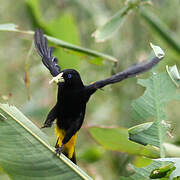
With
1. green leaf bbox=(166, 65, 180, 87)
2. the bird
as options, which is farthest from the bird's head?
green leaf bbox=(166, 65, 180, 87)

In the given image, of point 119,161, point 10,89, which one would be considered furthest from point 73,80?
Result: point 10,89

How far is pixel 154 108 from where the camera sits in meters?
1.76

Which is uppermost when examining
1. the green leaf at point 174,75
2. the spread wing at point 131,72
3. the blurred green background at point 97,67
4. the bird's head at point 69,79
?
the green leaf at point 174,75

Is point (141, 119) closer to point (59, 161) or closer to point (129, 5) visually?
point (59, 161)

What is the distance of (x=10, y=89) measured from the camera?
3.67m

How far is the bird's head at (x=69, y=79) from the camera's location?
2148mm

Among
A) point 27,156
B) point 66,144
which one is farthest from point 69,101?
point 27,156

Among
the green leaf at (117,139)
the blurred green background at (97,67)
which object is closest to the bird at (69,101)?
the green leaf at (117,139)

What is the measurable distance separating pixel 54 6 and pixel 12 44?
587 mm

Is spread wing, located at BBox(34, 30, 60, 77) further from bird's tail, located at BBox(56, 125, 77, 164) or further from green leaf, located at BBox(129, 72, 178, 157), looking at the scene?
green leaf, located at BBox(129, 72, 178, 157)

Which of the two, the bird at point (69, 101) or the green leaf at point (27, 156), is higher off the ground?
the green leaf at point (27, 156)

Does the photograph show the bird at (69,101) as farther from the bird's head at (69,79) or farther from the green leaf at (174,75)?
the green leaf at (174,75)

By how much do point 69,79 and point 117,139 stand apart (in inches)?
15.5

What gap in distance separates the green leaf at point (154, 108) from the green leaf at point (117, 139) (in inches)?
11.6
